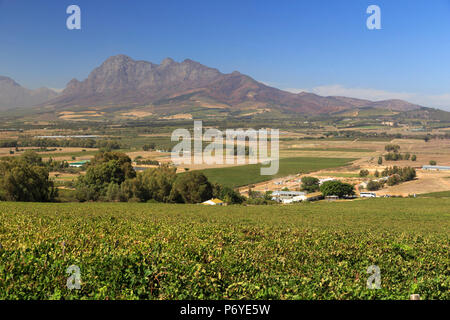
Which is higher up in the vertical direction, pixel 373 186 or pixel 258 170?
pixel 258 170

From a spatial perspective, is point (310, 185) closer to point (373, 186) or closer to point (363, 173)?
point (373, 186)

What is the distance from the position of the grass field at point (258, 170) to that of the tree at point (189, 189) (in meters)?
25.1

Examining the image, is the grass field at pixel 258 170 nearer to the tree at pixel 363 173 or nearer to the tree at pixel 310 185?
the tree at pixel 310 185

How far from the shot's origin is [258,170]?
100 m

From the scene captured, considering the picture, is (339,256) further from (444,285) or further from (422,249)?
(422,249)

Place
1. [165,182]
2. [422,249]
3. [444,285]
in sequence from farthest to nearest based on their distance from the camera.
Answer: [165,182] < [422,249] < [444,285]

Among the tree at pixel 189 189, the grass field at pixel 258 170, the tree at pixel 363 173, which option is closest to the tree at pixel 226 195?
the tree at pixel 189 189

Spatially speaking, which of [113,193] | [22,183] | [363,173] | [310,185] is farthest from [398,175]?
[22,183]

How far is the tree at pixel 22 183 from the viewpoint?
40344 mm

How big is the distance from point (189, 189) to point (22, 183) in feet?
71.6

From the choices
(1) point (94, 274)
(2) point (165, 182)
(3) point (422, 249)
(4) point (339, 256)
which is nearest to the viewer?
(1) point (94, 274)

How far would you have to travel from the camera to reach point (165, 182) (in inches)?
2093
